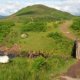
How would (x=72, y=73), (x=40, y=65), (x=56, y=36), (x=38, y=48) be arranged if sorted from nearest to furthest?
(x=72, y=73) → (x=40, y=65) → (x=38, y=48) → (x=56, y=36)

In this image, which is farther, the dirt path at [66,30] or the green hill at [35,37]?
the dirt path at [66,30]

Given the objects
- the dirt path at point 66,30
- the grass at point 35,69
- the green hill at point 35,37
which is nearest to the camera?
the grass at point 35,69

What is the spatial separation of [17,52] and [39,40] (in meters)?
3.42

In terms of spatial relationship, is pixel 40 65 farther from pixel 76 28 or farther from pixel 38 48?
pixel 76 28

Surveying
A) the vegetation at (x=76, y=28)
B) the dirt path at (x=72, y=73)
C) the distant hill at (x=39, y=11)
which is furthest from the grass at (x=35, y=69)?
the distant hill at (x=39, y=11)

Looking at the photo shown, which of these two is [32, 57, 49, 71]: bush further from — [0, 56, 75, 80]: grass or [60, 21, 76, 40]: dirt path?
[60, 21, 76, 40]: dirt path

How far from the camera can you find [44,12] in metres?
158

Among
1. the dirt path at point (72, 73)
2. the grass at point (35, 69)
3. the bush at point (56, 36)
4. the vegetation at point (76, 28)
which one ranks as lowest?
the dirt path at point (72, 73)

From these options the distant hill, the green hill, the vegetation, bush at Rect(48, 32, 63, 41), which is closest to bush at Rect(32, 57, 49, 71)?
the green hill

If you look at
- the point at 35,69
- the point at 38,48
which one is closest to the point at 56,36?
the point at 38,48

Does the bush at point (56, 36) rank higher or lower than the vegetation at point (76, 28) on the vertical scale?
lower

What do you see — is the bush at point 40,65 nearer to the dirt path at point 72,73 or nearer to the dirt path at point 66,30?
the dirt path at point 72,73

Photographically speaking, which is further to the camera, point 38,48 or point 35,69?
point 38,48

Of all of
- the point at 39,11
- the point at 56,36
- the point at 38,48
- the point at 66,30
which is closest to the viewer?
the point at 38,48
